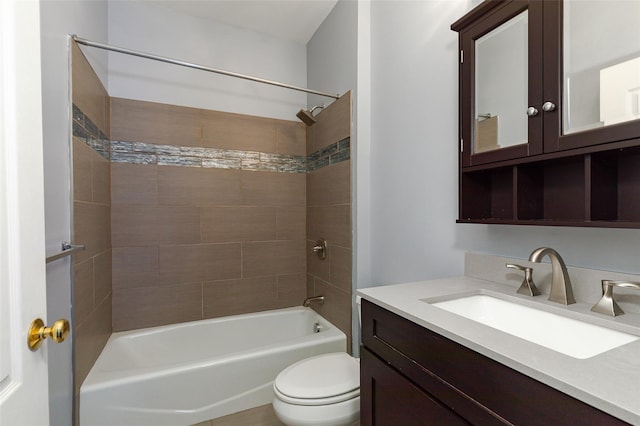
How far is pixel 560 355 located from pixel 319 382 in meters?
1.00

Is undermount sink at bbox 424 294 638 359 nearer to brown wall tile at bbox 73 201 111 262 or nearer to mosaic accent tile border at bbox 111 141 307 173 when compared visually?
brown wall tile at bbox 73 201 111 262

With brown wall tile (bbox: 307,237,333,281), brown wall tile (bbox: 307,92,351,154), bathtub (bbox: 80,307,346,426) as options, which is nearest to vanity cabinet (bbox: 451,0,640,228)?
brown wall tile (bbox: 307,92,351,154)

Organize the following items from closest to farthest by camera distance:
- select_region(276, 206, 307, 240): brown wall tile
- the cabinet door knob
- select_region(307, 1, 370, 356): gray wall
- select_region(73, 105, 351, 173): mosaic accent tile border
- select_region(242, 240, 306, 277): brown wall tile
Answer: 1. the cabinet door knob
2. select_region(307, 1, 370, 356): gray wall
3. select_region(73, 105, 351, 173): mosaic accent tile border
4. select_region(242, 240, 306, 277): brown wall tile
5. select_region(276, 206, 307, 240): brown wall tile

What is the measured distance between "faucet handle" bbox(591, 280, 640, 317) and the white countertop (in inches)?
0.7

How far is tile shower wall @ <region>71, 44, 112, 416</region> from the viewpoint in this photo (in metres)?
1.44

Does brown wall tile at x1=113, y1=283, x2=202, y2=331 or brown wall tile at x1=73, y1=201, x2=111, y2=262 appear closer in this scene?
brown wall tile at x1=73, y1=201, x2=111, y2=262

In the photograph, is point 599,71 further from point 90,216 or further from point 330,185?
point 90,216

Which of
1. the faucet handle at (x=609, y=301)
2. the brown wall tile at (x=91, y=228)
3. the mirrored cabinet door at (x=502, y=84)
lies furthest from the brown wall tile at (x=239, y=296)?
the faucet handle at (x=609, y=301)

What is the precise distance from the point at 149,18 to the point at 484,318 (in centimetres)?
280

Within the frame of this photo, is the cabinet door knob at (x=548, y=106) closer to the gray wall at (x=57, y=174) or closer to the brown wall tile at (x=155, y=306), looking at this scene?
the gray wall at (x=57, y=174)

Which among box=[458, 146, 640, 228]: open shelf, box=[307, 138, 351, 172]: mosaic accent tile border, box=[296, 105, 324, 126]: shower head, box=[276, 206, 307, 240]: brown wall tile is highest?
box=[296, 105, 324, 126]: shower head

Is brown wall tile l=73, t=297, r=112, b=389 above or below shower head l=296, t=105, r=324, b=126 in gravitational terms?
below

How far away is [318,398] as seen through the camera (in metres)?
1.24

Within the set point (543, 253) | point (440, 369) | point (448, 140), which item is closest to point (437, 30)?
point (448, 140)
